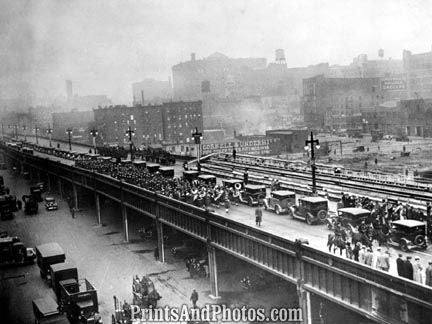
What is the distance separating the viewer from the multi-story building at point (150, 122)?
5605 inches

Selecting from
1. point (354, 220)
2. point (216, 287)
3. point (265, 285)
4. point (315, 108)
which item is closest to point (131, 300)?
point (216, 287)

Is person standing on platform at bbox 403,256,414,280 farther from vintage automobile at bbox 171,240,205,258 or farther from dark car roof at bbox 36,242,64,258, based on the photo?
dark car roof at bbox 36,242,64,258

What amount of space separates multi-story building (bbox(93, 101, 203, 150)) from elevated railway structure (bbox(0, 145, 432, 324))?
331ft

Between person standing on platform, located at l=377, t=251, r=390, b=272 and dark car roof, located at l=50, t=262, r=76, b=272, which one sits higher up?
person standing on platform, located at l=377, t=251, r=390, b=272

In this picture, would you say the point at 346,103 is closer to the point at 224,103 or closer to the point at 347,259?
the point at 224,103

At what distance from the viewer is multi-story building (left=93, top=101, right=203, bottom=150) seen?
142 meters

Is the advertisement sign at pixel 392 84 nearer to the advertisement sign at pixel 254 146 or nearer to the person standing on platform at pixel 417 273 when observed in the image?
the advertisement sign at pixel 254 146

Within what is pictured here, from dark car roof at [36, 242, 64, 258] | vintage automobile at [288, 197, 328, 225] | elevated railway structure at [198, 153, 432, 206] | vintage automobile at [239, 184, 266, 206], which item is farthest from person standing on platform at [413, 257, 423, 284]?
dark car roof at [36, 242, 64, 258]

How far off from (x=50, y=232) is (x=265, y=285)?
3118 centimetres

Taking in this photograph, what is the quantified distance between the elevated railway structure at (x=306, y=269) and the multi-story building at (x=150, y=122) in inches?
3974

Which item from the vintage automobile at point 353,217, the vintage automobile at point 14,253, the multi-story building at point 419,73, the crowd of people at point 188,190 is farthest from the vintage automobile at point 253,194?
the multi-story building at point 419,73

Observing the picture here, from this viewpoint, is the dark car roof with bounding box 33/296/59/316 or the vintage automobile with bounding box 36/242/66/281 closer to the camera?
the dark car roof with bounding box 33/296/59/316

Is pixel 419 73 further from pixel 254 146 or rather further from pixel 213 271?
pixel 213 271

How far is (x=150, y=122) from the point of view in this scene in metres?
144
